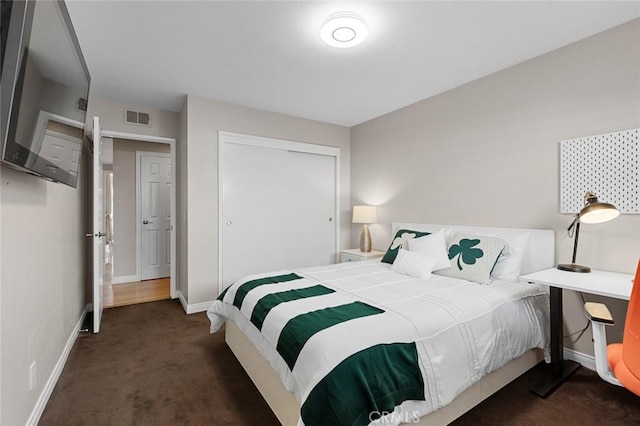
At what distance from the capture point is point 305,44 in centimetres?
229

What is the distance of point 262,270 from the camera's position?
153 inches

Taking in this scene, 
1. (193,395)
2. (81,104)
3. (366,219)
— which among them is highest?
(81,104)

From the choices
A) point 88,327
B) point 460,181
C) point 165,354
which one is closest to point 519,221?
point 460,181

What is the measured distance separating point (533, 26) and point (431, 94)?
1237 millimetres

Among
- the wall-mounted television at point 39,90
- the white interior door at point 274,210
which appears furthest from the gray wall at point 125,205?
the wall-mounted television at point 39,90

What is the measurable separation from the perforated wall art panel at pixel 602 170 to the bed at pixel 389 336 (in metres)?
0.38

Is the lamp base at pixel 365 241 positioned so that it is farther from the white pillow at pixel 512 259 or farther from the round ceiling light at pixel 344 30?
the round ceiling light at pixel 344 30

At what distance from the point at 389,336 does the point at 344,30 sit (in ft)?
6.47

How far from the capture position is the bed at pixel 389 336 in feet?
4.16

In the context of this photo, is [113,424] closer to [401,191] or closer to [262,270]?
[262,270]

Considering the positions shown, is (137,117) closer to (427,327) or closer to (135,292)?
(135,292)

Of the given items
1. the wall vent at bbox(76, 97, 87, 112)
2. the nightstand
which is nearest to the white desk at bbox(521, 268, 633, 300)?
the nightstand

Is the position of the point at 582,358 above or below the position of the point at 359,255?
below

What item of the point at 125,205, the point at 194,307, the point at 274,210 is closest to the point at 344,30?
the point at 274,210
